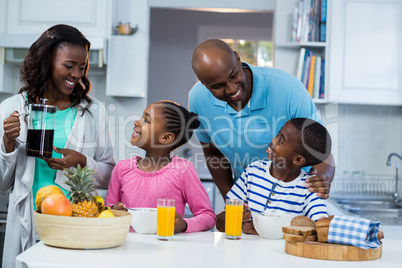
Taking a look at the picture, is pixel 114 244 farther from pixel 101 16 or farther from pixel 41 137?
pixel 101 16

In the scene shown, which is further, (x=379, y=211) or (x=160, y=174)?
(x=379, y=211)

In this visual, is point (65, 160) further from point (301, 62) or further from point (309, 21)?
point (309, 21)

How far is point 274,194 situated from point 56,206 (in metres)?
0.82

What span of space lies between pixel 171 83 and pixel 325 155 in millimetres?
4414

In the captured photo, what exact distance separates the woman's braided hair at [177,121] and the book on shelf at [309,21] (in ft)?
6.05

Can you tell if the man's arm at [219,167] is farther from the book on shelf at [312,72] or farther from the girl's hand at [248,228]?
the book on shelf at [312,72]

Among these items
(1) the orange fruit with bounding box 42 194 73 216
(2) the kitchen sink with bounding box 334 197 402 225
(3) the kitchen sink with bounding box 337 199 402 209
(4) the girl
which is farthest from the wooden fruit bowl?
(3) the kitchen sink with bounding box 337 199 402 209

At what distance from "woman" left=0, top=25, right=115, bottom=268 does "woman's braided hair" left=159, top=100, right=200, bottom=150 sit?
27 cm

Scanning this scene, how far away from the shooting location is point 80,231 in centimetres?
131

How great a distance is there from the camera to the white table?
121 centimetres

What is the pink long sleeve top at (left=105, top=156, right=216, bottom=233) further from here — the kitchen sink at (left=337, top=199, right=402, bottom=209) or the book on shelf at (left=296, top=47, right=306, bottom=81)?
the book on shelf at (left=296, top=47, right=306, bottom=81)

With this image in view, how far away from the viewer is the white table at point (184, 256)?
1.21 metres

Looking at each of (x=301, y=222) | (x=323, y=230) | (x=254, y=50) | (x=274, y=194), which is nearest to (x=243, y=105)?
(x=274, y=194)

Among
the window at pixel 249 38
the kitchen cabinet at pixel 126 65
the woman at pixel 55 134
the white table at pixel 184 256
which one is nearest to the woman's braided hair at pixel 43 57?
the woman at pixel 55 134
